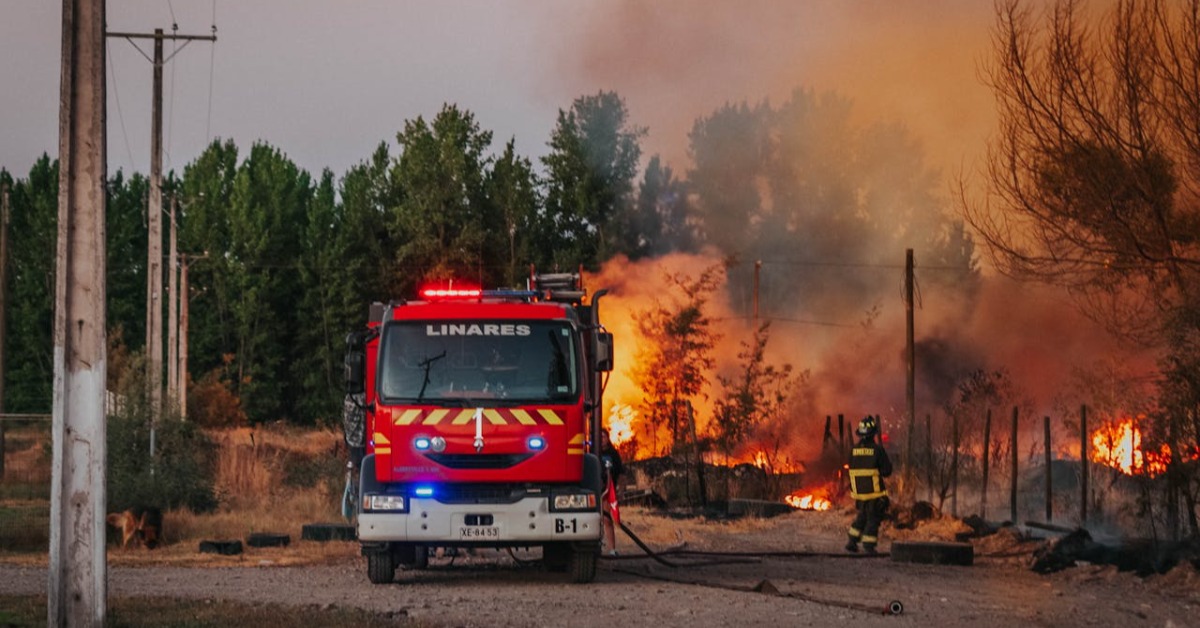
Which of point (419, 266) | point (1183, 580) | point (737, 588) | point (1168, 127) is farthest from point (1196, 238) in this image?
point (419, 266)

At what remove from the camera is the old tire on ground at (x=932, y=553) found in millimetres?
20672

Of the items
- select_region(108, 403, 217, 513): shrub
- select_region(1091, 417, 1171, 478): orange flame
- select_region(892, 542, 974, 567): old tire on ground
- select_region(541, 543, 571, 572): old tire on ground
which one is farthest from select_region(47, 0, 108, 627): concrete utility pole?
select_region(1091, 417, 1171, 478): orange flame

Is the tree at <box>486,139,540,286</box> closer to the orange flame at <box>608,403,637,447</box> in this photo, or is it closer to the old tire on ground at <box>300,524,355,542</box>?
the orange flame at <box>608,403,637,447</box>

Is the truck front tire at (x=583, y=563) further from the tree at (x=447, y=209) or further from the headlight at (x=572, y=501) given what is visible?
the tree at (x=447, y=209)

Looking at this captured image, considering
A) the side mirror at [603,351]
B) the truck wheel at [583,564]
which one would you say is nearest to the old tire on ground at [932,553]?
the truck wheel at [583,564]

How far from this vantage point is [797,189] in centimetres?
7288

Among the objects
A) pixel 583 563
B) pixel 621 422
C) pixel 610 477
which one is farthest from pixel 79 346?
pixel 621 422

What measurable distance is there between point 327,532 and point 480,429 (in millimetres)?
7030

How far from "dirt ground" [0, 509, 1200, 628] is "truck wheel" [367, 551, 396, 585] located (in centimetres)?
22

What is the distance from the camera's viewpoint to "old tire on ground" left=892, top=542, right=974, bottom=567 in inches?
814

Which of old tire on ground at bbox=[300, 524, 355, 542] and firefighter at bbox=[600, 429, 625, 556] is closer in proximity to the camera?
firefighter at bbox=[600, 429, 625, 556]

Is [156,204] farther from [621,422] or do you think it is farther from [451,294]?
[451,294]

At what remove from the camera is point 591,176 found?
73500 mm

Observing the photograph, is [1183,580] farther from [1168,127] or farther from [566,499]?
[566,499]
